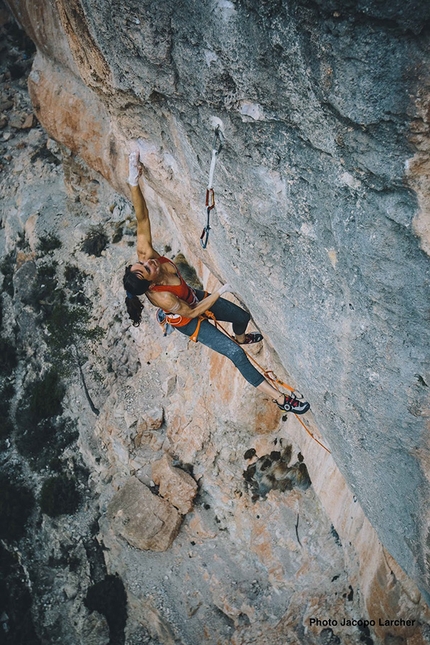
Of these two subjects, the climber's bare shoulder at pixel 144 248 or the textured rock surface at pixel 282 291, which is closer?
the textured rock surface at pixel 282 291

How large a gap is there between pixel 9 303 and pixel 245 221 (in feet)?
45.7

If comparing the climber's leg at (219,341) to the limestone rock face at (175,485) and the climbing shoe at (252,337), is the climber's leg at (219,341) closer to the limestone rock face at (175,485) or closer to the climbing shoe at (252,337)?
the climbing shoe at (252,337)

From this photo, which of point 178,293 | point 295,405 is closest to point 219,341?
point 178,293

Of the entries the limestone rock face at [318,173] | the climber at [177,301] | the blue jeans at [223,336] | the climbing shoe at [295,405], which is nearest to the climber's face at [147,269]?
the climber at [177,301]

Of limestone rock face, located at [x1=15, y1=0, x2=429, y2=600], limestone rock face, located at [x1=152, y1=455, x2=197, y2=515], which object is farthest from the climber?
limestone rock face, located at [x1=152, y1=455, x2=197, y2=515]

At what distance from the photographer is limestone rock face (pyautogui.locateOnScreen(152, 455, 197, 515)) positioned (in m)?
13.1

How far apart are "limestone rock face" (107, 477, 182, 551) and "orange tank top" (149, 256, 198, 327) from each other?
7248 millimetres

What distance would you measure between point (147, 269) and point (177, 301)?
21.7 inches

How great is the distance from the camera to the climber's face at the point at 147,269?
678 centimetres

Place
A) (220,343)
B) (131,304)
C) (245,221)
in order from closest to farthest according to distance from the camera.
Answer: (245,221), (131,304), (220,343)

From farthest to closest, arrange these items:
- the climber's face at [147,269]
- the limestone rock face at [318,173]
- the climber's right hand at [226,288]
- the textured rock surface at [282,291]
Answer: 1. the climber's right hand at [226,288]
2. the climber's face at [147,269]
3. the textured rock surface at [282,291]
4. the limestone rock face at [318,173]

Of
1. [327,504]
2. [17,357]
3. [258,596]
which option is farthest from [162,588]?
[17,357]

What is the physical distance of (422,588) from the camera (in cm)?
715

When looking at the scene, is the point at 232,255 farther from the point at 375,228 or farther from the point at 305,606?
the point at 305,606
